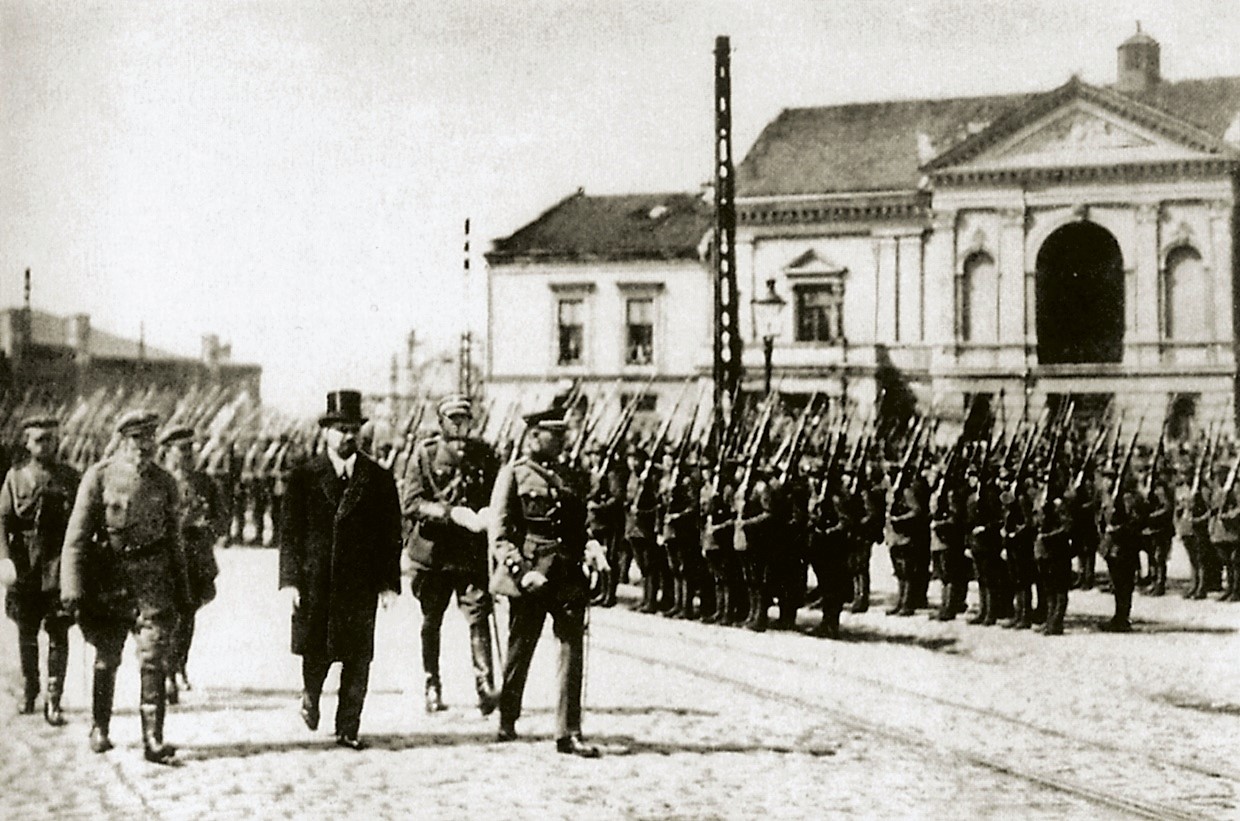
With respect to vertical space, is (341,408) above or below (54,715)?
above

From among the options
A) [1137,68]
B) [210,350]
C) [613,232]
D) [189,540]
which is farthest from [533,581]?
[613,232]

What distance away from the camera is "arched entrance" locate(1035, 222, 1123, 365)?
3309cm

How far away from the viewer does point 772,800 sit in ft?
22.6

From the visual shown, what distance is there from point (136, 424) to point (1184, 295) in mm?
28250

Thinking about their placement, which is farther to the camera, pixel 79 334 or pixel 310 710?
pixel 79 334

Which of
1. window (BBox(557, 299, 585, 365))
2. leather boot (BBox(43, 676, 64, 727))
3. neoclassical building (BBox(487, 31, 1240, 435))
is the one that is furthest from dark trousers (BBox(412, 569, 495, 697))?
window (BBox(557, 299, 585, 365))

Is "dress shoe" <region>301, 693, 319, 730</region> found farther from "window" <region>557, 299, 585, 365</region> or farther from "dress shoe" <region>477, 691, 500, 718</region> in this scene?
"window" <region>557, 299, 585, 365</region>

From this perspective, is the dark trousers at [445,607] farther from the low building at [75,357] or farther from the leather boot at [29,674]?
the low building at [75,357]

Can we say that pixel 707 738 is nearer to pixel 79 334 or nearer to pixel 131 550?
pixel 131 550

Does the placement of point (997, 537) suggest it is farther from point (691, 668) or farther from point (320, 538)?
point (320, 538)

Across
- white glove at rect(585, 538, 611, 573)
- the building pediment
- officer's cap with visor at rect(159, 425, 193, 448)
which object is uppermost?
the building pediment

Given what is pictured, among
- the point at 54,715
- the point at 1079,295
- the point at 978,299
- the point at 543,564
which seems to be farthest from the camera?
the point at 1079,295

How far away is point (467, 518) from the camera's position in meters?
8.46

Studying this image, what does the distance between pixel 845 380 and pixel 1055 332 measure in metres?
4.71
